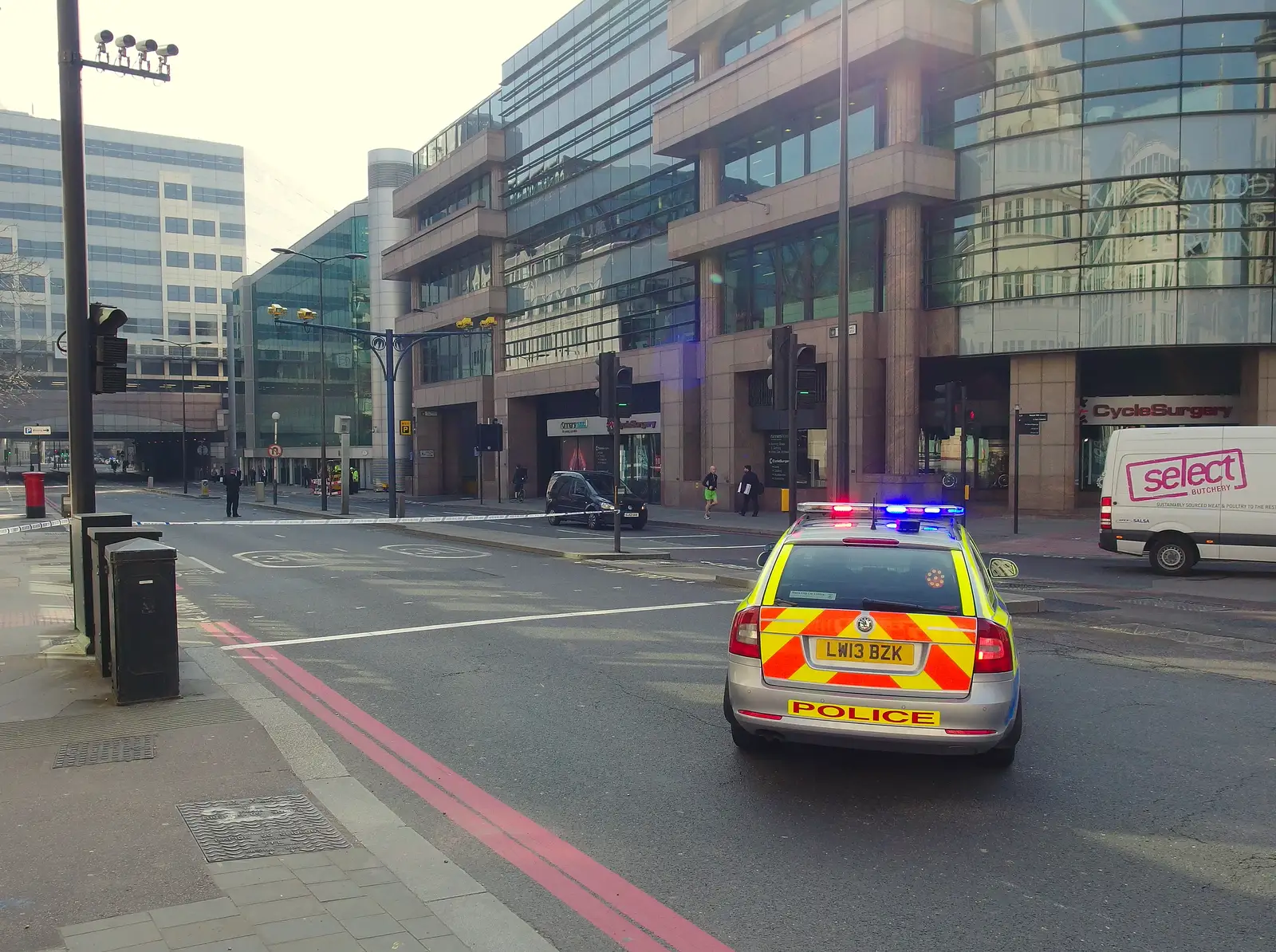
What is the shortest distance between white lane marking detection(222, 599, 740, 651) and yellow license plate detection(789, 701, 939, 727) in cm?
621

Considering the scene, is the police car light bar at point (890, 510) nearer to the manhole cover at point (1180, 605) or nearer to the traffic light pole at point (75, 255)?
the traffic light pole at point (75, 255)

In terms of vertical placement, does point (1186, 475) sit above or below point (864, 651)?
above

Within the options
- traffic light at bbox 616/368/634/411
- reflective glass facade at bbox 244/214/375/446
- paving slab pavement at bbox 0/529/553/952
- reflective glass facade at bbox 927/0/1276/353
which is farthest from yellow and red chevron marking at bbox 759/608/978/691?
reflective glass facade at bbox 244/214/375/446

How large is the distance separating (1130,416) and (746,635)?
27.0 meters

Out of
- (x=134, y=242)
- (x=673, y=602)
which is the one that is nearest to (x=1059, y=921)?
(x=673, y=602)

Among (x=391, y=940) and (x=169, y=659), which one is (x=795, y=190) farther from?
(x=391, y=940)

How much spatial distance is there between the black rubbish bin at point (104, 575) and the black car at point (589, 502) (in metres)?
20.0

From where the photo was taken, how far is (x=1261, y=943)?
12.5 feet

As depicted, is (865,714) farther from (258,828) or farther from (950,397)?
(950,397)

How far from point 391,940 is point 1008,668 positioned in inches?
141

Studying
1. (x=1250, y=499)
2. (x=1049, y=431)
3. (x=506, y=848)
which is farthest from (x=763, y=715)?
(x=1049, y=431)

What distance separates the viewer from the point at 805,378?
577 inches

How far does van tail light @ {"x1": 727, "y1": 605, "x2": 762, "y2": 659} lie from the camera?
18.7ft

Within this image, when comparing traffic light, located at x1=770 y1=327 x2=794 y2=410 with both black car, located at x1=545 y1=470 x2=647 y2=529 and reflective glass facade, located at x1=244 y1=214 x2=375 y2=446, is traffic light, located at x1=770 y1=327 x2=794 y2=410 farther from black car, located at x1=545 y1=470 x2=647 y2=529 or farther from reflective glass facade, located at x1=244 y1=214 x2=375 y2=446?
reflective glass facade, located at x1=244 y1=214 x2=375 y2=446
